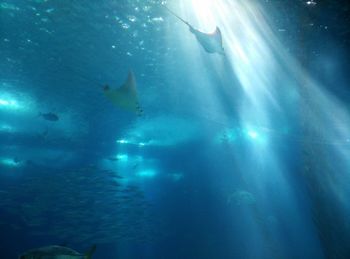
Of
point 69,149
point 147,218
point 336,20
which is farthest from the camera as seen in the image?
point 147,218

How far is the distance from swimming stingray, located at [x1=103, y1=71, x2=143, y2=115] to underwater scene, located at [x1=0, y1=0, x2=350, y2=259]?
20mm

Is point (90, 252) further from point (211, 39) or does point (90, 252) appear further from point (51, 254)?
point (211, 39)

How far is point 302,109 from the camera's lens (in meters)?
11.7

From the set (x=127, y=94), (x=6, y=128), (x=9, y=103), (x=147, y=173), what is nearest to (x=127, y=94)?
(x=127, y=94)

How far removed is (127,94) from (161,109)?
866 cm

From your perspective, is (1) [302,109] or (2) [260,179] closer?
(1) [302,109]

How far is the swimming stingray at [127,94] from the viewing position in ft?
15.5

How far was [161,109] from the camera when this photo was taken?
1355 centimetres

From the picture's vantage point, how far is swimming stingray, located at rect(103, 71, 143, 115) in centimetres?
474

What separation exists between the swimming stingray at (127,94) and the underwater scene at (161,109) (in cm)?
2

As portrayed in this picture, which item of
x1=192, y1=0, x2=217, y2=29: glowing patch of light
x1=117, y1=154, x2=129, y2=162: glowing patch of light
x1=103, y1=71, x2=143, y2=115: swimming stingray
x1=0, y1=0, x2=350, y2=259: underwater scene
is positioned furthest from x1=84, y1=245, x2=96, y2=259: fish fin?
x1=117, y1=154, x2=129, y2=162: glowing patch of light

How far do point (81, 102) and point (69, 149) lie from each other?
17.3 feet

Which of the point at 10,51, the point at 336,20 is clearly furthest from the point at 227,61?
the point at 10,51

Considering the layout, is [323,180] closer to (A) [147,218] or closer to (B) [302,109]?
(B) [302,109]
